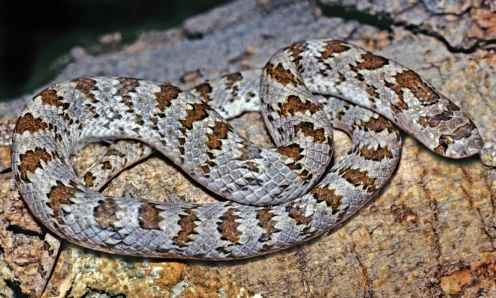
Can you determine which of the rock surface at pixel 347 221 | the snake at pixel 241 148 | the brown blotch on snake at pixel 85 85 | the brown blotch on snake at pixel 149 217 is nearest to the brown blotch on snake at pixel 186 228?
the snake at pixel 241 148

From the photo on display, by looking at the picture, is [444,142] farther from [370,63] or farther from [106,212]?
[106,212]

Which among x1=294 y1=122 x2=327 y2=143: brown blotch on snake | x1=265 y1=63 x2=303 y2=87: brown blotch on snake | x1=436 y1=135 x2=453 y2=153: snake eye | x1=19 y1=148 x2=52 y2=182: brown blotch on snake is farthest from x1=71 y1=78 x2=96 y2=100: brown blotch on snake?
x1=436 y1=135 x2=453 y2=153: snake eye

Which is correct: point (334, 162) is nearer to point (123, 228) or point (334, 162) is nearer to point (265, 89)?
point (265, 89)

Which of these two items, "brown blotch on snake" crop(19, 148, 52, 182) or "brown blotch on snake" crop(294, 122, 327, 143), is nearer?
"brown blotch on snake" crop(19, 148, 52, 182)

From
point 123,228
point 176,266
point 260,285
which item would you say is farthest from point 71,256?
point 260,285

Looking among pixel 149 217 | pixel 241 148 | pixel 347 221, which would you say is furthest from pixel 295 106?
pixel 149 217

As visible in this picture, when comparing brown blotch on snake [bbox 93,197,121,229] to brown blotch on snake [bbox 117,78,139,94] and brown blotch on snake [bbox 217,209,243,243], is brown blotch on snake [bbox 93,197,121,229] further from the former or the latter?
brown blotch on snake [bbox 117,78,139,94]

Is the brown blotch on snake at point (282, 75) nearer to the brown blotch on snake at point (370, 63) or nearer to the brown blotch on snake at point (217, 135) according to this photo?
the brown blotch on snake at point (370, 63)
